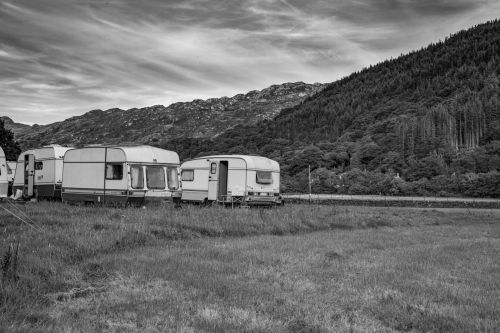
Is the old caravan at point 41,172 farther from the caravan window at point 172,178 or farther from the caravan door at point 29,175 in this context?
the caravan window at point 172,178

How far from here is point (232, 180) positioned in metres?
25.7

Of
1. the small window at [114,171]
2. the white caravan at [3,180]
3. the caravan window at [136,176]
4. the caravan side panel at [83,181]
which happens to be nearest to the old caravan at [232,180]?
the caravan window at [136,176]

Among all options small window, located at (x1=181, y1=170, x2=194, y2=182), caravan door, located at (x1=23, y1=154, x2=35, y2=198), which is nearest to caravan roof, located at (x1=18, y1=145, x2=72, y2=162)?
caravan door, located at (x1=23, y1=154, x2=35, y2=198)

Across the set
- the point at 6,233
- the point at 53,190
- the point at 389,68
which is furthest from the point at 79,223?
the point at 389,68

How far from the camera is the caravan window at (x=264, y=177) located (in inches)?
1021

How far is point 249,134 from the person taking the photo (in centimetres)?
13725

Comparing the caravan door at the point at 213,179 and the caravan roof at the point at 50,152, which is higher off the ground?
the caravan roof at the point at 50,152

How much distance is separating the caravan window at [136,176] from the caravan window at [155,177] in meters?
0.33

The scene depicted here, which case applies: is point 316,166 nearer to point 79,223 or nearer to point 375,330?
point 79,223

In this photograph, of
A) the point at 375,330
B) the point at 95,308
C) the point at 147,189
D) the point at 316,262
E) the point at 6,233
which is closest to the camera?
the point at 375,330

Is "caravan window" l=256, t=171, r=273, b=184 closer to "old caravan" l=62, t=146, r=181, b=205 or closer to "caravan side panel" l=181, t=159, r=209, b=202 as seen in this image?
"caravan side panel" l=181, t=159, r=209, b=202

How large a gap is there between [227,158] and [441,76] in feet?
462

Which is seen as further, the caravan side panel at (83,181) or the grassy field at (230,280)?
the caravan side panel at (83,181)

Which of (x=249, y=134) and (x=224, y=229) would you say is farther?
(x=249, y=134)
